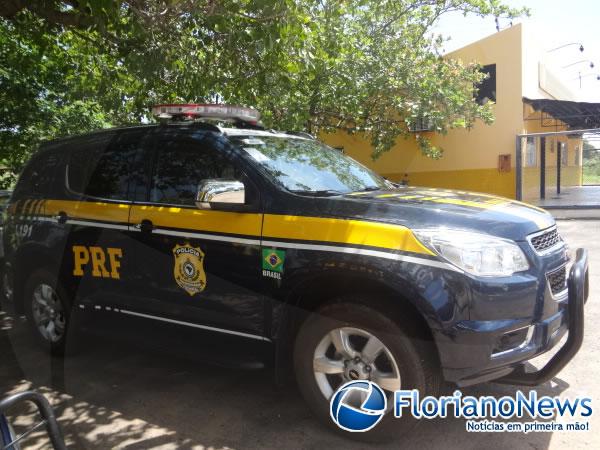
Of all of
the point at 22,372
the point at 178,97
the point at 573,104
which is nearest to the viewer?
the point at 22,372

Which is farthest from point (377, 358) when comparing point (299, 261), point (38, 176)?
point (38, 176)

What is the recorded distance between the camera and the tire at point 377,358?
2801mm

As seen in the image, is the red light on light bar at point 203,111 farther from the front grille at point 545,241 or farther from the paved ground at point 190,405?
the front grille at point 545,241

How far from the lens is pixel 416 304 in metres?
2.73

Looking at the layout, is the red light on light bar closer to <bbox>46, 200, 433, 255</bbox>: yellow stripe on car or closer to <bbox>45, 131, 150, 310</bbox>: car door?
<bbox>45, 131, 150, 310</bbox>: car door

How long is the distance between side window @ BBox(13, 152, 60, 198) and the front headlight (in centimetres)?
339

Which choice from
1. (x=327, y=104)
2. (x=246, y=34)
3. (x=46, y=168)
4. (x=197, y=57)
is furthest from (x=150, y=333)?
(x=327, y=104)

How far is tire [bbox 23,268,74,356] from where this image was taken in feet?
14.4

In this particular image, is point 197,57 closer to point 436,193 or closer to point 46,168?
point 46,168

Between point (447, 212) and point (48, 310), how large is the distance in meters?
3.51

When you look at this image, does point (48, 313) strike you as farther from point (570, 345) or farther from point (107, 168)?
point (570, 345)

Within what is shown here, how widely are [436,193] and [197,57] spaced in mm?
4169

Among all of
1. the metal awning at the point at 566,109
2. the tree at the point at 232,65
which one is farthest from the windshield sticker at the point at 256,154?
the metal awning at the point at 566,109

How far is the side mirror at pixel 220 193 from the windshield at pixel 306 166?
0.25 metres
